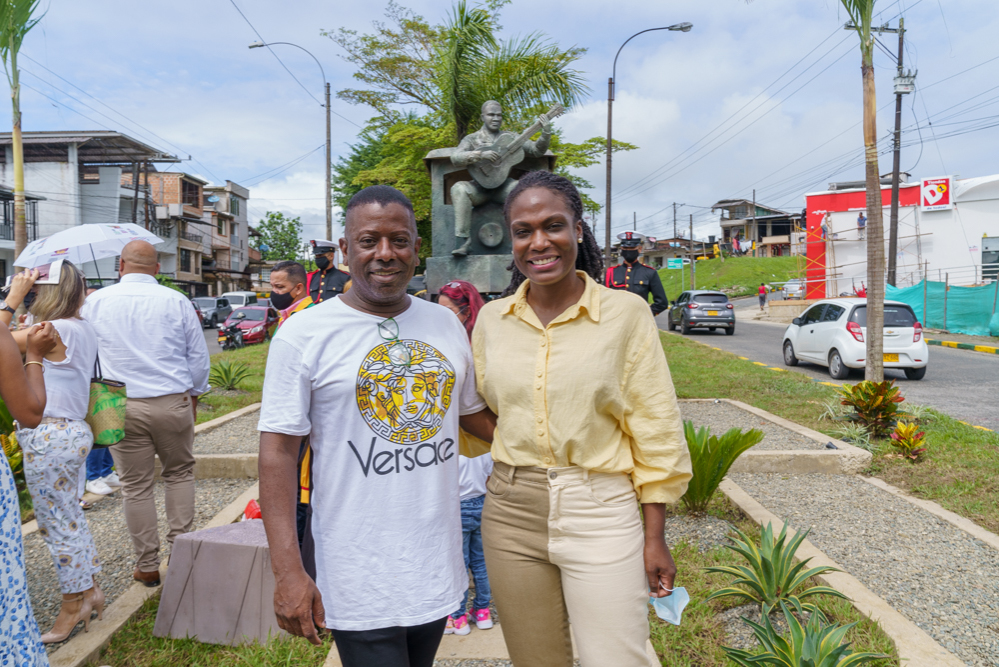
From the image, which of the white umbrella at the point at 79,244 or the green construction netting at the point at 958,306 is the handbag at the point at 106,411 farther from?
the green construction netting at the point at 958,306

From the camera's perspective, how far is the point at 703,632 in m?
3.01

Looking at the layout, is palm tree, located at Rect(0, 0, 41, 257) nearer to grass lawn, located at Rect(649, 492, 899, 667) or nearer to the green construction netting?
grass lawn, located at Rect(649, 492, 899, 667)

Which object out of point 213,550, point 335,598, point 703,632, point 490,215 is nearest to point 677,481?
point 335,598

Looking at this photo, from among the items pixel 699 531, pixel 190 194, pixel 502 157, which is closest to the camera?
pixel 699 531

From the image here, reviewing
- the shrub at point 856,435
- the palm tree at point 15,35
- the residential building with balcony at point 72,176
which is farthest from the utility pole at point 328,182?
the shrub at point 856,435

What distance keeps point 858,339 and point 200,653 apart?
1153cm

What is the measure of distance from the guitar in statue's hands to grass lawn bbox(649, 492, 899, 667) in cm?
383

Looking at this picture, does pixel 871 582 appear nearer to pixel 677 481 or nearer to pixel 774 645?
pixel 774 645

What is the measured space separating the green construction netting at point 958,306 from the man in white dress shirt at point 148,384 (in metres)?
22.4

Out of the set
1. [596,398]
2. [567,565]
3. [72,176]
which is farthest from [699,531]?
[72,176]

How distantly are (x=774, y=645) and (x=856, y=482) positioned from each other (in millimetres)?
3552

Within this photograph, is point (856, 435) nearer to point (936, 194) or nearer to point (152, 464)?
point (152, 464)

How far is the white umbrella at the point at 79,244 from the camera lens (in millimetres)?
4234

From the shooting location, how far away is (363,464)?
1.70 meters
